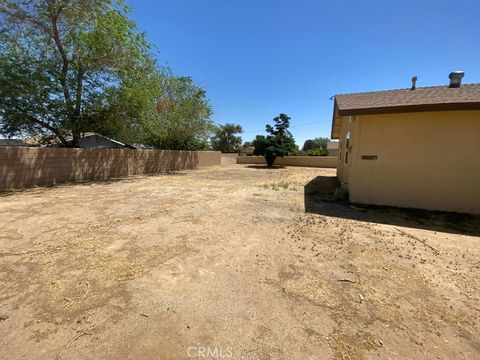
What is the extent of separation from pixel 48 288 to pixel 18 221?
3.30 meters

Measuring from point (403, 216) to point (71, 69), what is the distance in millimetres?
13226

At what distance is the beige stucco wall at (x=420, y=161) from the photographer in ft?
19.4

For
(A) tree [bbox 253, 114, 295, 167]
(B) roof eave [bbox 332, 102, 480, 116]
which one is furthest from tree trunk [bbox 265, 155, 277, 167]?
(B) roof eave [bbox 332, 102, 480, 116]

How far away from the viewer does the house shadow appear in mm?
5102

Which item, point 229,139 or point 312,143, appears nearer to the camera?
point 229,139

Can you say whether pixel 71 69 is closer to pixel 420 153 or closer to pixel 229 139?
pixel 420 153

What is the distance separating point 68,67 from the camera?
398 inches

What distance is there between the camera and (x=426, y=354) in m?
1.88

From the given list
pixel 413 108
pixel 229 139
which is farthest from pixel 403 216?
pixel 229 139

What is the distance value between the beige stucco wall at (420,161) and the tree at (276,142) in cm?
1542

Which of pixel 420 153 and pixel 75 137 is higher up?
pixel 75 137

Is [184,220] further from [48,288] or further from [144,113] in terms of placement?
[144,113]

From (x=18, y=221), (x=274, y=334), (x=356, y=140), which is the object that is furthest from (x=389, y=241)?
(x=18, y=221)

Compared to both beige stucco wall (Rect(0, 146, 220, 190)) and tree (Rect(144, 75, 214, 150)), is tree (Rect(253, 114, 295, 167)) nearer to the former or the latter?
tree (Rect(144, 75, 214, 150))
